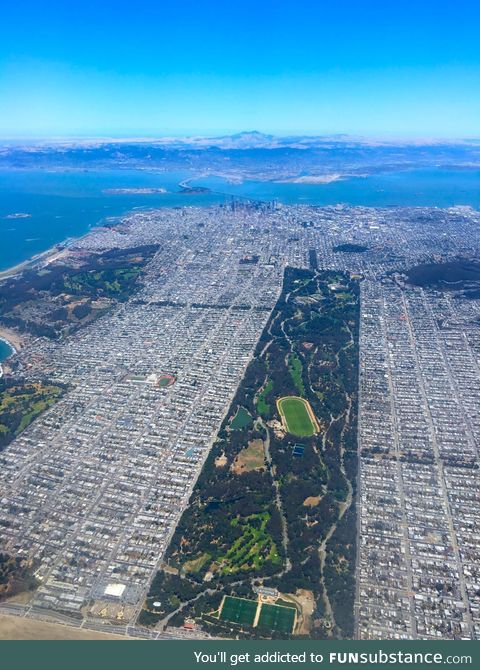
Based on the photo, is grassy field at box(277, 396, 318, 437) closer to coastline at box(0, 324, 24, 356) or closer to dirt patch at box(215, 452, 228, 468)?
dirt patch at box(215, 452, 228, 468)

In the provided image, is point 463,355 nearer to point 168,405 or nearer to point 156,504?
point 168,405

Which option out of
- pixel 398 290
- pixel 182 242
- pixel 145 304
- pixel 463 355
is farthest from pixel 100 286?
pixel 463 355

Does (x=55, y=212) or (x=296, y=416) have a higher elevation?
(x=55, y=212)

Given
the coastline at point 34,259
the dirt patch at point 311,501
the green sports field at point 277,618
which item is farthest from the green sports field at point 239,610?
the coastline at point 34,259

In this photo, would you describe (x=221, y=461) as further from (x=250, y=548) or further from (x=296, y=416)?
(x=296, y=416)

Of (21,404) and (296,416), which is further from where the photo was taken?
(21,404)

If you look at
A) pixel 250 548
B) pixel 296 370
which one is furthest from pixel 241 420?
pixel 250 548

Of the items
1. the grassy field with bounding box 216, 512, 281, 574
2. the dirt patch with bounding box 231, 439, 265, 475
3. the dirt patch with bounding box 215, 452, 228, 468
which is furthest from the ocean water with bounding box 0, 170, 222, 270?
the grassy field with bounding box 216, 512, 281, 574
